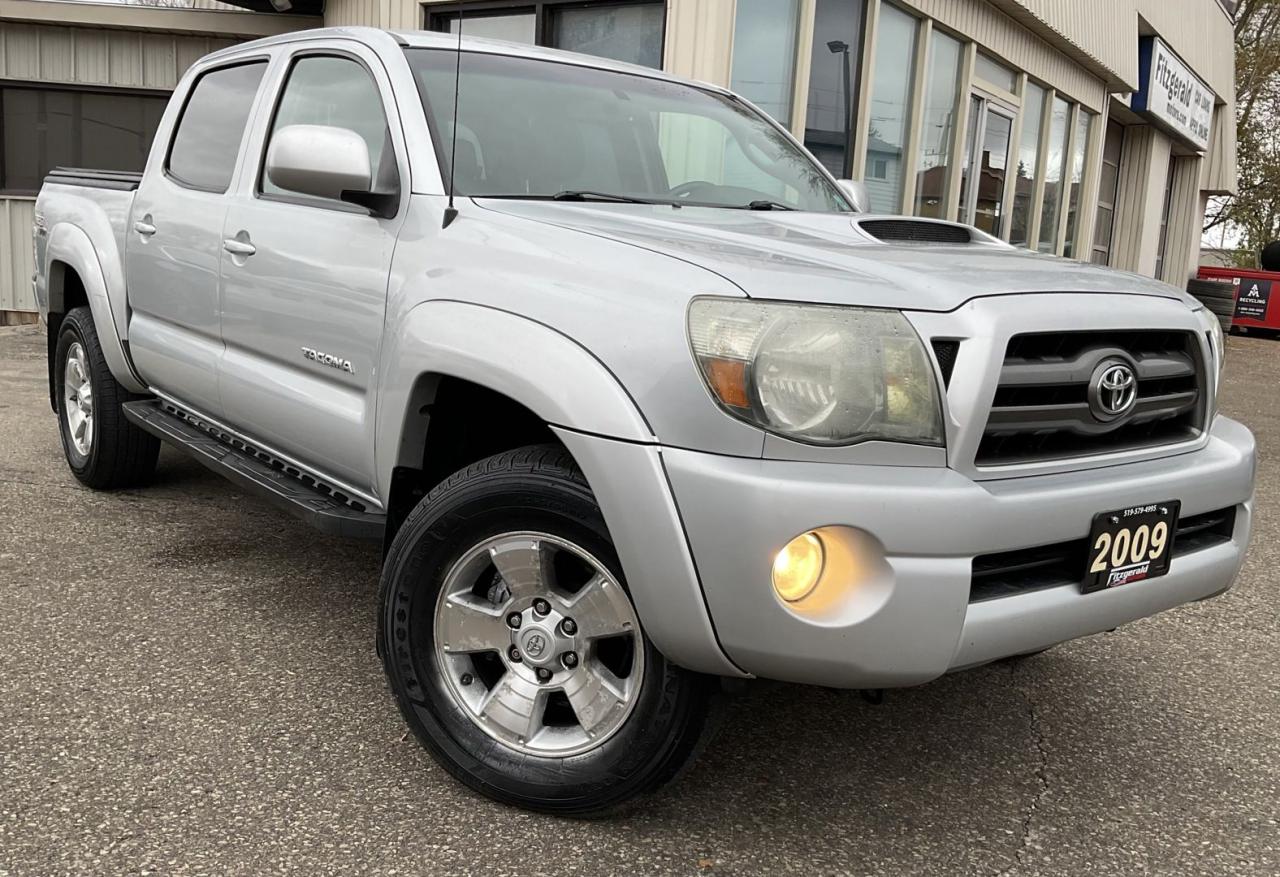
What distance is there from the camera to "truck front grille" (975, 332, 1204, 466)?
2.15 m

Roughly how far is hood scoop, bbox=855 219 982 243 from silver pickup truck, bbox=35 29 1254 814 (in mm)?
20

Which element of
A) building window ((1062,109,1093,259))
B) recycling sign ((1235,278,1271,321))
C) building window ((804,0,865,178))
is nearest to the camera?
building window ((804,0,865,178))

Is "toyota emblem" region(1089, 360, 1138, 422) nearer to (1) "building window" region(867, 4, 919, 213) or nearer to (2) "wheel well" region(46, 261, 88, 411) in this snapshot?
(2) "wheel well" region(46, 261, 88, 411)

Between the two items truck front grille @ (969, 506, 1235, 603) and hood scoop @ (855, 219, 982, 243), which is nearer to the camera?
truck front grille @ (969, 506, 1235, 603)

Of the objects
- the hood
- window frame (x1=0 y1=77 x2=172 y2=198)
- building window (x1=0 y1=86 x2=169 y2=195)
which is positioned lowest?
the hood

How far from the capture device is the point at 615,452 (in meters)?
2.10

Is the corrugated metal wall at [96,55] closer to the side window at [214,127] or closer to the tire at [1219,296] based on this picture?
the side window at [214,127]

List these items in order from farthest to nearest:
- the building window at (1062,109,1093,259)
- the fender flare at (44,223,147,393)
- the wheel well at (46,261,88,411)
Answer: the building window at (1062,109,1093,259) → the wheel well at (46,261,88,411) → the fender flare at (44,223,147,393)

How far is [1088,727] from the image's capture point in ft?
10.0

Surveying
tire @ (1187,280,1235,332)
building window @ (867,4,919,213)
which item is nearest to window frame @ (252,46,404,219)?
building window @ (867,4,919,213)

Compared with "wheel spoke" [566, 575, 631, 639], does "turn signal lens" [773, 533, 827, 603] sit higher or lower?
higher

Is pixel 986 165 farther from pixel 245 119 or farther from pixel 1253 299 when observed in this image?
pixel 1253 299

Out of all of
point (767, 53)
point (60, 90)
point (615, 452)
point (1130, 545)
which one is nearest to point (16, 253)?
point (60, 90)

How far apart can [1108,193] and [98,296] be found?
1841cm
